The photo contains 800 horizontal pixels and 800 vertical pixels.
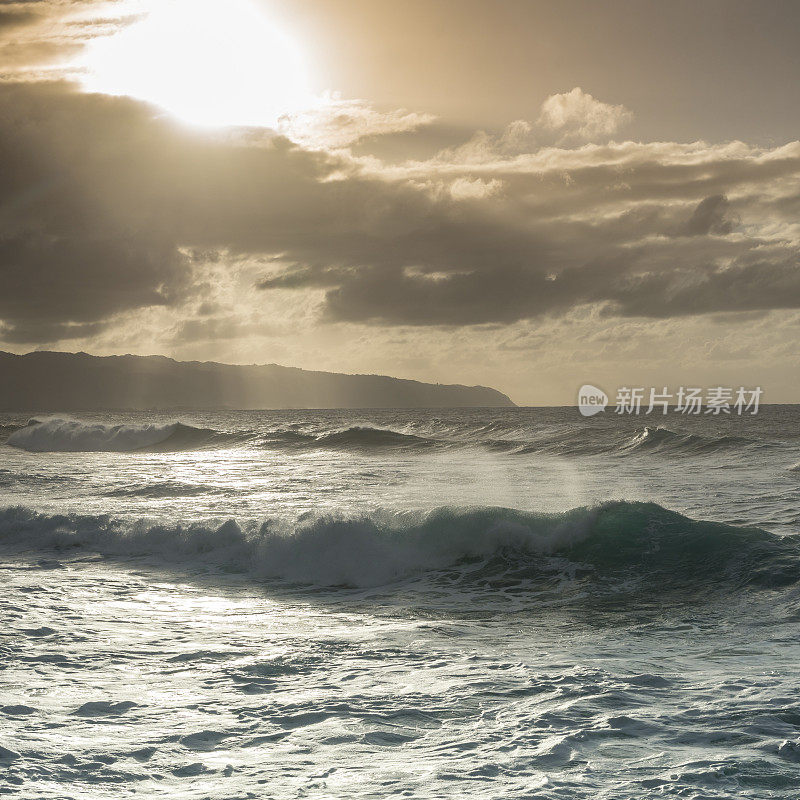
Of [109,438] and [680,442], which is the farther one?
[109,438]

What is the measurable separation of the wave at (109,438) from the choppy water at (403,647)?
32.5m

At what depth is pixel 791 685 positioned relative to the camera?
6.47m

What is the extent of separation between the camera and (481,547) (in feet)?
44.4

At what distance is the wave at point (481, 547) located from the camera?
11858 mm

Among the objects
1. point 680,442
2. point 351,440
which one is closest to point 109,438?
point 351,440

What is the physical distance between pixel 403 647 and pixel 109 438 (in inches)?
2022

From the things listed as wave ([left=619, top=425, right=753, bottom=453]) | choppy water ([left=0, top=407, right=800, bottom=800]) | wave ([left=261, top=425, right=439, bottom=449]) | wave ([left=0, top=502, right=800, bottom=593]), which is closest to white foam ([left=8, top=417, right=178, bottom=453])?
wave ([left=261, top=425, right=439, bottom=449])

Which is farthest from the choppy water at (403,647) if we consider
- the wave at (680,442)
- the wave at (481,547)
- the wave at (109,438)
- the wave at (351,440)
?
the wave at (109,438)

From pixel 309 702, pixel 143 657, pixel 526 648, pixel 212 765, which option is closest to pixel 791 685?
pixel 526 648

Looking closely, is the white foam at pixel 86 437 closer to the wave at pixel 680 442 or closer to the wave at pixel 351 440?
the wave at pixel 351 440

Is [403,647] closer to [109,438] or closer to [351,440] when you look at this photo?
[351,440]

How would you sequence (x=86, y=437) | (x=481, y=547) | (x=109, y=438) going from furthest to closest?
(x=86, y=437) → (x=109, y=438) → (x=481, y=547)

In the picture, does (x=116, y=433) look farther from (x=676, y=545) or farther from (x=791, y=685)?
(x=791, y=685)

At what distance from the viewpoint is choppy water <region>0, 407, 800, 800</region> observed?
16.8 feet
